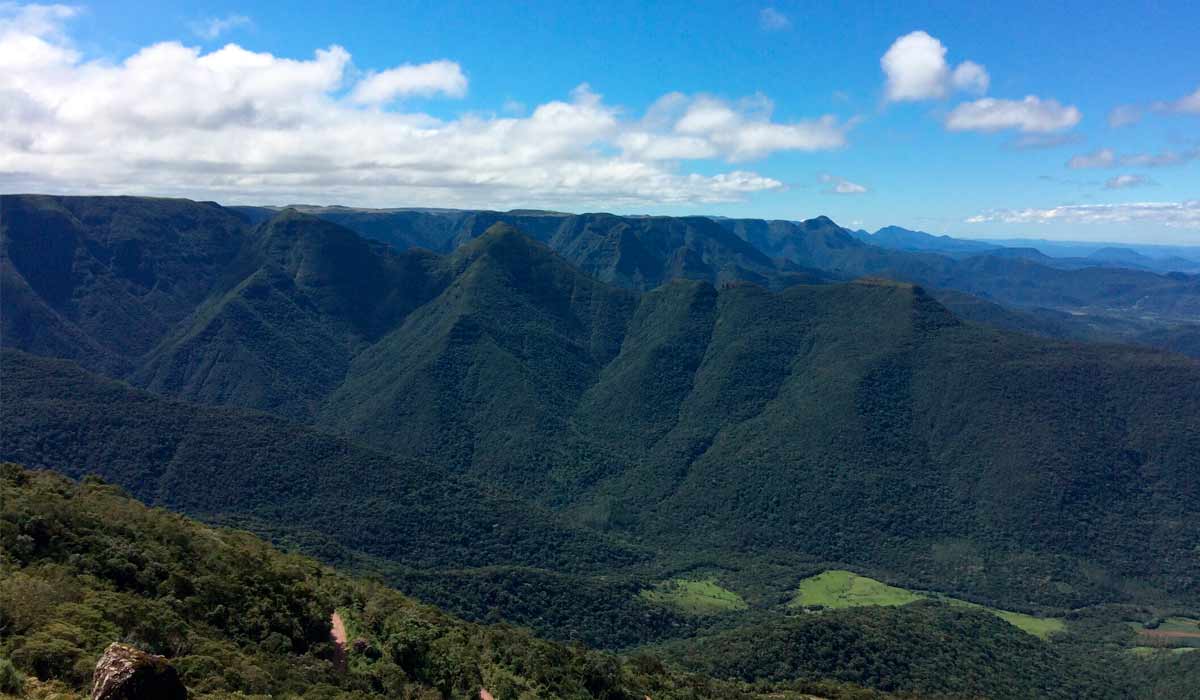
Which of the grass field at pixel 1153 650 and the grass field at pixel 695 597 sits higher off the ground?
the grass field at pixel 1153 650

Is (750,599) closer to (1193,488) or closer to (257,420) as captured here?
(1193,488)

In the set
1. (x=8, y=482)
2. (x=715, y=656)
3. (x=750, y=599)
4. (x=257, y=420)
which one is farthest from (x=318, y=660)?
(x=257, y=420)

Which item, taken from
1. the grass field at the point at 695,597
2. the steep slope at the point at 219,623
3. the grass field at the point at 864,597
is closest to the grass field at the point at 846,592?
the grass field at the point at 864,597

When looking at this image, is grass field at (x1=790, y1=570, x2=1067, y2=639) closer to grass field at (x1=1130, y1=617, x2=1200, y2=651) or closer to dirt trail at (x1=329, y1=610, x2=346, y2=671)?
grass field at (x1=1130, y1=617, x2=1200, y2=651)

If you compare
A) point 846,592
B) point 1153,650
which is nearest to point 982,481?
point 846,592

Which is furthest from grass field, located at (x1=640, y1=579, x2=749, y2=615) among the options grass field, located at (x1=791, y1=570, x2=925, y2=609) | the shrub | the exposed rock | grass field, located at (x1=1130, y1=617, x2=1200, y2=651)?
the exposed rock

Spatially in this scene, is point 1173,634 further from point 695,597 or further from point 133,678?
point 133,678

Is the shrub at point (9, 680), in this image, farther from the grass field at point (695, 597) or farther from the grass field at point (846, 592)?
the grass field at point (846, 592)
